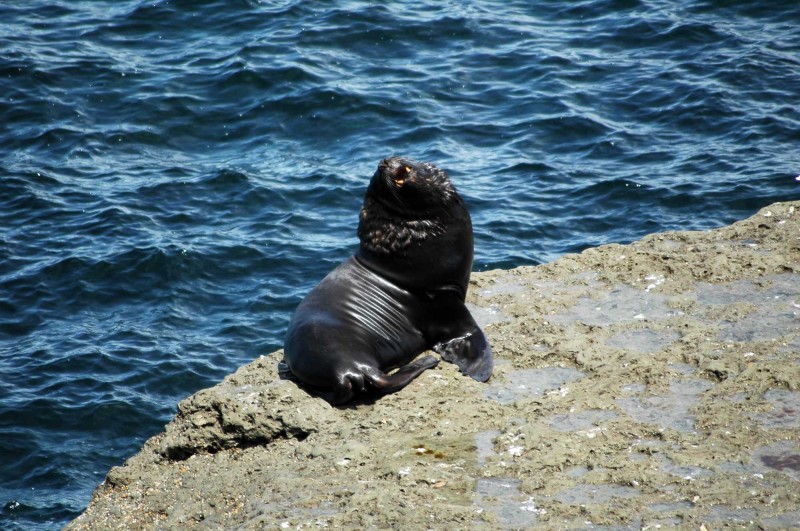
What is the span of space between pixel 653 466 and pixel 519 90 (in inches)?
411

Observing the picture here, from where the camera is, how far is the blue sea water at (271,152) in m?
9.35

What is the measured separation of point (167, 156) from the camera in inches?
520

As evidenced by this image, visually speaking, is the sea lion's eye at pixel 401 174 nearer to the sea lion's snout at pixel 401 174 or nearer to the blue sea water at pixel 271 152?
the sea lion's snout at pixel 401 174

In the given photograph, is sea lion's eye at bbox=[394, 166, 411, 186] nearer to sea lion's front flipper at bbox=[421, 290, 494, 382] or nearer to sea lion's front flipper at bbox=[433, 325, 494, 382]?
sea lion's front flipper at bbox=[421, 290, 494, 382]

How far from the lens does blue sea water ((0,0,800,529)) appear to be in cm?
935

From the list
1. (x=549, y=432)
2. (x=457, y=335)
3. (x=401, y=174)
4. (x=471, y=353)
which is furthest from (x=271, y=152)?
(x=549, y=432)

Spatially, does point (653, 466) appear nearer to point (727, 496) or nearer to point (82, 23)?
point (727, 496)

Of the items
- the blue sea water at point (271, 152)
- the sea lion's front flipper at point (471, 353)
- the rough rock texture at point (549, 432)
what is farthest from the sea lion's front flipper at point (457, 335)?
the blue sea water at point (271, 152)

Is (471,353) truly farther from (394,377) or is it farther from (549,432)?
(549,432)

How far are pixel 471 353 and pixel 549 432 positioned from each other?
107 cm

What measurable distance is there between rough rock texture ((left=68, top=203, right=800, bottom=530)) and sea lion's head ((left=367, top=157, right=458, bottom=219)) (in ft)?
2.99

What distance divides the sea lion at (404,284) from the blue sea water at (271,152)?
113 inches

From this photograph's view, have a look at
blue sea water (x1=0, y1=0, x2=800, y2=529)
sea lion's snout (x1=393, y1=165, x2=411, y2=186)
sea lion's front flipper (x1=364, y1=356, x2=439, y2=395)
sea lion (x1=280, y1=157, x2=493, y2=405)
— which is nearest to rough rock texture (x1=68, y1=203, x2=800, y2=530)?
sea lion's front flipper (x1=364, y1=356, x2=439, y2=395)

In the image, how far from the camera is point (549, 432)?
208 inches
